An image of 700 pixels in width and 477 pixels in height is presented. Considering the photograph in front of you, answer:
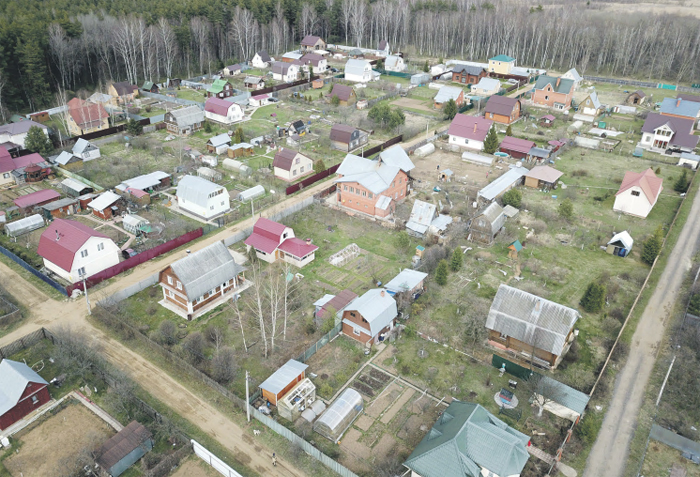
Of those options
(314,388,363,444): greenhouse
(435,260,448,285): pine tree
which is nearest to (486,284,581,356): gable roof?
(435,260,448,285): pine tree

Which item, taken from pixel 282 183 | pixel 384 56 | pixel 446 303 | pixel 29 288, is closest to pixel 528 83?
pixel 384 56

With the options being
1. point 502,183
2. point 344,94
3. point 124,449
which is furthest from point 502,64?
point 124,449

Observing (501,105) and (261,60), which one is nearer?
(501,105)

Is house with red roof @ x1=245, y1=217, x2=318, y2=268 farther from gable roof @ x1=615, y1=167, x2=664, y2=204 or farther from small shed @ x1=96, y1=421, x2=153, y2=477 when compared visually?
gable roof @ x1=615, y1=167, x2=664, y2=204

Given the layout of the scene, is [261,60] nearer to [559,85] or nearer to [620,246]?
[559,85]

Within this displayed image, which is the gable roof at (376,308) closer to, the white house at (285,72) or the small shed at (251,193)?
the small shed at (251,193)

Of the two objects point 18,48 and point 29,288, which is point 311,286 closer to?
point 29,288
